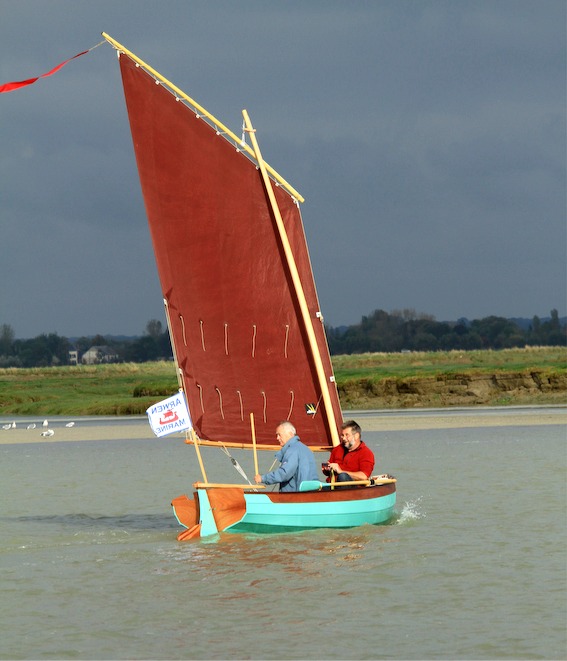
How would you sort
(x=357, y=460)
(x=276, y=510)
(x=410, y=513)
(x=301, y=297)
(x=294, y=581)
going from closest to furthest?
(x=294, y=581) → (x=276, y=510) → (x=357, y=460) → (x=301, y=297) → (x=410, y=513)

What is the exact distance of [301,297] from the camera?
1895 centimetres

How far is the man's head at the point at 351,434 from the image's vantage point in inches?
705

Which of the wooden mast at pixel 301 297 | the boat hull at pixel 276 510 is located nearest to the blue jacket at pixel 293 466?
the boat hull at pixel 276 510

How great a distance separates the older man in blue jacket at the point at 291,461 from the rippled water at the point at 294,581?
3.14 feet

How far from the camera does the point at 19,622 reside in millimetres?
13141

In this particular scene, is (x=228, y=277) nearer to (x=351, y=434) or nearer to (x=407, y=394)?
(x=351, y=434)

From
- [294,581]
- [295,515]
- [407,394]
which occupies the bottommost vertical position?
[294,581]

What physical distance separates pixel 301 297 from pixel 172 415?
2.96 metres

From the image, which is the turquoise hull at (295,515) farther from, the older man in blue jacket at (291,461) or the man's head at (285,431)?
the man's head at (285,431)

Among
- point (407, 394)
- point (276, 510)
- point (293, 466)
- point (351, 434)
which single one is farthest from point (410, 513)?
point (407, 394)

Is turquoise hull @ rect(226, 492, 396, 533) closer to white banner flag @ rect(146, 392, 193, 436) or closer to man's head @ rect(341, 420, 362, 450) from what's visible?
man's head @ rect(341, 420, 362, 450)

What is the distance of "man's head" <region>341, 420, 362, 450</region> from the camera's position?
58.7 feet

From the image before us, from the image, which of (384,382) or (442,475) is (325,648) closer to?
(442,475)

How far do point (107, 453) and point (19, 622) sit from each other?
24058 mm
